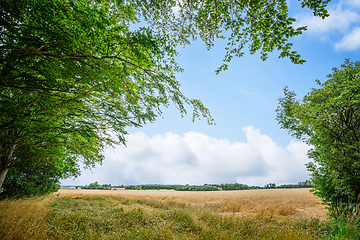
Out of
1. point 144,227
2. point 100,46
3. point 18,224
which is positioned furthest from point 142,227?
point 100,46

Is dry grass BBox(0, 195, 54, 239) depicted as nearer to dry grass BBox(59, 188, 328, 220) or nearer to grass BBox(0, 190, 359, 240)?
grass BBox(0, 190, 359, 240)

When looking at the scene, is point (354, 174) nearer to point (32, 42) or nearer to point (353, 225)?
point (353, 225)

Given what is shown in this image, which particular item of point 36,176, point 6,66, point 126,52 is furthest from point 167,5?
point 36,176

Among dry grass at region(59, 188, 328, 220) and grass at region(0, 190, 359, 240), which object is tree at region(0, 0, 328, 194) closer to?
grass at region(0, 190, 359, 240)

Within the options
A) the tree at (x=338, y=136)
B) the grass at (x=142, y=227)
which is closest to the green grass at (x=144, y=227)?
the grass at (x=142, y=227)

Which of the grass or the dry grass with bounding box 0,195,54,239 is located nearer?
the dry grass with bounding box 0,195,54,239

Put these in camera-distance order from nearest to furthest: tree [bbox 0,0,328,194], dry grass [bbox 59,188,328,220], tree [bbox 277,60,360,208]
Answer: tree [bbox 0,0,328,194] < tree [bbox 277,60,360,208] < dry grass [bbox 59,188,328,220]

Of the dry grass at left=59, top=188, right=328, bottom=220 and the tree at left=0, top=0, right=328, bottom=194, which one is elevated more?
the tree at left=0, top=0, right=328, bottom=194

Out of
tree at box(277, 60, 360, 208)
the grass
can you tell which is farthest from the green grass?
tree at box(277, 60, 360, 208)

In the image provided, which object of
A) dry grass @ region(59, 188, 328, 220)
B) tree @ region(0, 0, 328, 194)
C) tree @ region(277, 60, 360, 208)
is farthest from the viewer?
dry grass @ region(59, 188, 328, 220)

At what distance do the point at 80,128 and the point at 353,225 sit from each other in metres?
11.1

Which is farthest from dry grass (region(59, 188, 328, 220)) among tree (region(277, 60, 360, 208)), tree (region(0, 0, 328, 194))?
tree (region(0, 0, 328, 194))

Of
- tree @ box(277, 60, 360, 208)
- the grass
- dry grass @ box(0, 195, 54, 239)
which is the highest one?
tree @ box(277, 60, 360, 208)

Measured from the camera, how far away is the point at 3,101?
5.69 metres
